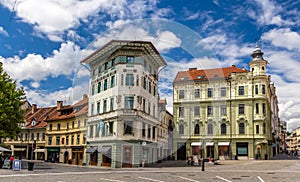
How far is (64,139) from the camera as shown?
58969 millimetres

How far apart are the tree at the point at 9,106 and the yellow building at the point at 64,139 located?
43.3 ft

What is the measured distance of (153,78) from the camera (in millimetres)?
12086

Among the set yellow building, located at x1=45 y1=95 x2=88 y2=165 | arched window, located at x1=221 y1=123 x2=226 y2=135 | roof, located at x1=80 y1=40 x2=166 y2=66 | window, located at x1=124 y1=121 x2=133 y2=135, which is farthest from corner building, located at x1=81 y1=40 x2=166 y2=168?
arched window, located at x1=221 y1=123 x2=226 y2=135

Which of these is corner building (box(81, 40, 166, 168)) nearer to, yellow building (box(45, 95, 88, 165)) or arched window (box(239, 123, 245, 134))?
yellow building (box(45, 95, 88, 165))

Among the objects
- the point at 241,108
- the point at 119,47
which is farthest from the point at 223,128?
the point at 119,47

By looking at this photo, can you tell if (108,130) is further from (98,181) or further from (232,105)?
(232,105)

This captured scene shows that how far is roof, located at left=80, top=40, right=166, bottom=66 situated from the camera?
1153 cm

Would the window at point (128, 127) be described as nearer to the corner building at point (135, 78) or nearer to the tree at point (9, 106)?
the corner building at point (135, 78)

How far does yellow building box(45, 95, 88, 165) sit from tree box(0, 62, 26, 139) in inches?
520

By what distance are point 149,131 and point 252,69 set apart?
171 ft

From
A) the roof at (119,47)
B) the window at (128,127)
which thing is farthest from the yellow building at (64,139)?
the roof at (119,47)

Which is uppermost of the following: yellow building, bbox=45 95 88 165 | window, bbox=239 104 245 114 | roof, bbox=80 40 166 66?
window, bbox=239 104 245 114

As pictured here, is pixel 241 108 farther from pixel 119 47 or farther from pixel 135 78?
pixel 119 47

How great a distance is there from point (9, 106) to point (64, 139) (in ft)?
76.9
